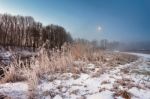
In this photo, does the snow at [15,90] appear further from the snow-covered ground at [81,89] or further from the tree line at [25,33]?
the tree line at [25,33]

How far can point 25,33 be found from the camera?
44312 millimetres

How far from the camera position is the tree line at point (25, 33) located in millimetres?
41156

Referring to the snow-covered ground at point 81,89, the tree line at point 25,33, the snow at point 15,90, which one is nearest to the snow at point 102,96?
the snow-covered ground at point 81,89

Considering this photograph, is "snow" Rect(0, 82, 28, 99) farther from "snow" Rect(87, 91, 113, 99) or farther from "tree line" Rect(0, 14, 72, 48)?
"tree line" Rect(0, 14, 72, 48)

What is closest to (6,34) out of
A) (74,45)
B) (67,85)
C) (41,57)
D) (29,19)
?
(29,19)

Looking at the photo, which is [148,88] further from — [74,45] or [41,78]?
[74,45]

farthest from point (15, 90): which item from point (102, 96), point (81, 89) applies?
point (102, 96)

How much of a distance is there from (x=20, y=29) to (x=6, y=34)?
426cm

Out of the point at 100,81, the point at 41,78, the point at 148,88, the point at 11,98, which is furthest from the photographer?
the point at 41,78

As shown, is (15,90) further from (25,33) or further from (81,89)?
(25,33)

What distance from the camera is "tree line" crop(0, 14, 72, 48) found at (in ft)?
135

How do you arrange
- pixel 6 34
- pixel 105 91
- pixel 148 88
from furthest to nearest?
pixel 6 34 < pixel 148 88 < pixel 105 91

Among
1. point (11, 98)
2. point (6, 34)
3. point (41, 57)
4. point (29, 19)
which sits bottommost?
point (11, 98)

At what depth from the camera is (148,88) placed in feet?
16.0
